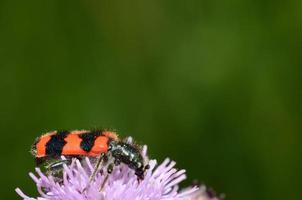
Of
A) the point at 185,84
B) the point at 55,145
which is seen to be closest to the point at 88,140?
the point at 55,145

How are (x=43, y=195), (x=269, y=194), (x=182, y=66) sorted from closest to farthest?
(x=43, y=195) → (x=269, y=194) → (x=182, y=66)

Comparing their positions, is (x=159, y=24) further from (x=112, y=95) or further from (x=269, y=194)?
(x=269, y=194)

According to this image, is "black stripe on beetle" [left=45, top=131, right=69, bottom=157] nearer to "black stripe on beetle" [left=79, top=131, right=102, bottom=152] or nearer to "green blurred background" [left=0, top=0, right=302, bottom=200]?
"black stripe on beetle" [left=79, top=131, right=102, bottom=152]

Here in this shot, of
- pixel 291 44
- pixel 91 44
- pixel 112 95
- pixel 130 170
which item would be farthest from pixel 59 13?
pixel 130 170

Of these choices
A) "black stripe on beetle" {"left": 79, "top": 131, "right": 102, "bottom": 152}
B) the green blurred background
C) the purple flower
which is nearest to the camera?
the purple flower

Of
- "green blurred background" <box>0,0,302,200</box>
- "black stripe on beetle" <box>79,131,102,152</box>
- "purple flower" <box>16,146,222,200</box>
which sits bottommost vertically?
"purple flower" <box>16,146,222,200</box>

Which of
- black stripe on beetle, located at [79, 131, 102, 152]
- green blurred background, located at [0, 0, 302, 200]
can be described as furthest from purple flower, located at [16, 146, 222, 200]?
green blurred background, located at [0, 0, 302, 200]

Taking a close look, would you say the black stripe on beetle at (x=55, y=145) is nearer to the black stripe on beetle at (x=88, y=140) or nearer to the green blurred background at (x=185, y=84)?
the black stripe on beetle at (x=88, y=140)
